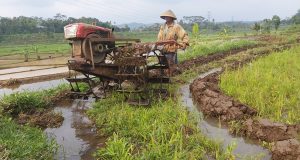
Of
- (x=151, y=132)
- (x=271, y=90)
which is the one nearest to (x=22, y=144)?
(x=151, y=132)

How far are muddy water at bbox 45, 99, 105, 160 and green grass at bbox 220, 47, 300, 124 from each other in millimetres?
2832

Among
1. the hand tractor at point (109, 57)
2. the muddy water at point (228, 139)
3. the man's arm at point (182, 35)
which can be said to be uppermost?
the man's arm at point (182, 35)

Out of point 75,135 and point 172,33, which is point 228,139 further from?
point 172,33

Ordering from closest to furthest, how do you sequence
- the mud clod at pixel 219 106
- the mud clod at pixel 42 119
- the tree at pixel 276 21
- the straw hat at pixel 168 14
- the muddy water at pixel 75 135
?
the muddy water at pixel 75 135 < the mud clod at pixel 219 106 < the mud clod at pixel 42 119 < the straw hat at pixel 168 14 < the tree at pixel 276 21

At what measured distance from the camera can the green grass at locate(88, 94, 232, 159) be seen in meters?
4.41

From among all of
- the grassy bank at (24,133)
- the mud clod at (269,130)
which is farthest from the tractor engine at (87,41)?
the mud clod at (269,130)

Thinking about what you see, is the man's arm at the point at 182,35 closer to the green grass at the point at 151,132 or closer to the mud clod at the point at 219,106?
the mud clod at the point at 219,106

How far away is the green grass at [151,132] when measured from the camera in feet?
14.5

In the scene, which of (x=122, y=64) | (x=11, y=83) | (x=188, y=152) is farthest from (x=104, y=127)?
(x=11, y=83)

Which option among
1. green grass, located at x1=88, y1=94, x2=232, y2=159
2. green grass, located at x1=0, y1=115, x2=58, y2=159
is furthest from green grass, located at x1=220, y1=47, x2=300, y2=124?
green grass, located at x1=0, y1=115, x2=58, y2=159

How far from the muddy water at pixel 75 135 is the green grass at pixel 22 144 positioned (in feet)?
0.80

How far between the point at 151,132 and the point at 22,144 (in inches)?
70.3

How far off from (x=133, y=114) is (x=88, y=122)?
38.9 inches

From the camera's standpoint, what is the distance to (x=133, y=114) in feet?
19.8
